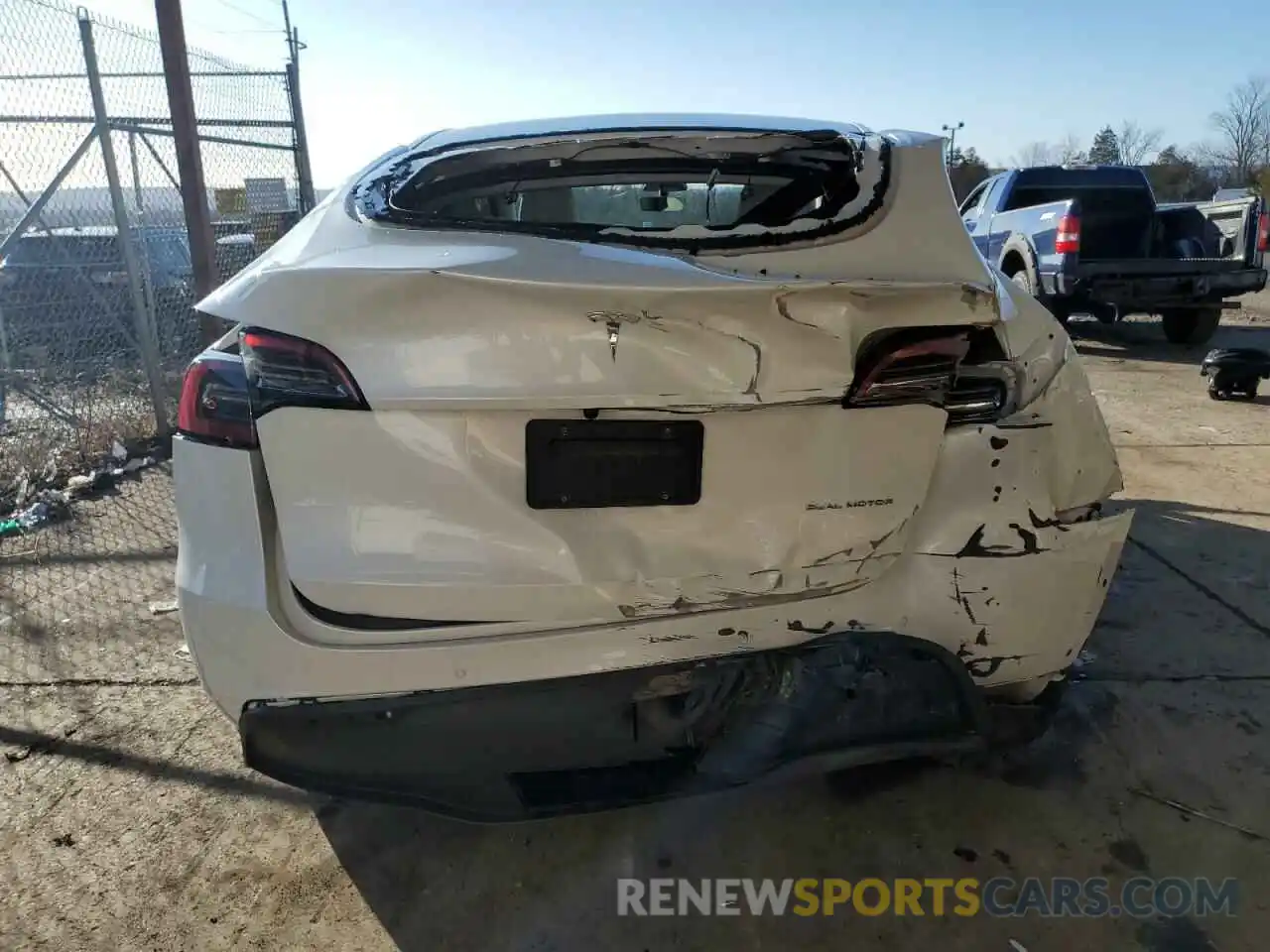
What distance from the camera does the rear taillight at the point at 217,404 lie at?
5.95 feet

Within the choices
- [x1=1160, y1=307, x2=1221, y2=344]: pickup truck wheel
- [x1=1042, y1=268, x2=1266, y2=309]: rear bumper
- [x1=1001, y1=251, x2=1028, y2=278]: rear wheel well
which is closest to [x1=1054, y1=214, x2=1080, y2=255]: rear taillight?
[x1=1042, y1=268, x2=1266, y2=309]: rear bumper

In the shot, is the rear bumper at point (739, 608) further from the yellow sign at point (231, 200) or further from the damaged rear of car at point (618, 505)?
the yellow sign at point (231, 200)

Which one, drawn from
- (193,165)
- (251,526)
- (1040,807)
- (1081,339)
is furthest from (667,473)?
(1081,339)

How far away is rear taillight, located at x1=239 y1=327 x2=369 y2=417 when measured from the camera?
66.9 inches

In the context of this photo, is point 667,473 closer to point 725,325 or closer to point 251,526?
point 725,325

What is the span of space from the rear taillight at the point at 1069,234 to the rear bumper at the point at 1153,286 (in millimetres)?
249

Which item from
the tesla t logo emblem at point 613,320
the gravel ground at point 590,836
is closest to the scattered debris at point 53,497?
the gravel ground at point 590,836

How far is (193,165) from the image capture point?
17.3 feet

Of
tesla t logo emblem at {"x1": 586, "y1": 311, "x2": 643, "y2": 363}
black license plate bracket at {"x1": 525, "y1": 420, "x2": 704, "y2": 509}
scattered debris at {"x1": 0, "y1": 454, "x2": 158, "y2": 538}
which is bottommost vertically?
scattered debris at {"x1": 0, "y1": 454, "x2": 158, "y2": 538}

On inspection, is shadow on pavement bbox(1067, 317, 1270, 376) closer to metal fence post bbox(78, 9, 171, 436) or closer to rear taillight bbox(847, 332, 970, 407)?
rear taillight bbox(847, 332, 970, 407)

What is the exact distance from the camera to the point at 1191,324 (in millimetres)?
10438

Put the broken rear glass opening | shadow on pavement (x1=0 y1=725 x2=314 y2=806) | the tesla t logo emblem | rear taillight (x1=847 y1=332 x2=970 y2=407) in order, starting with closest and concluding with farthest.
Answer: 1. the tesla t logo emblem
2. rear taillight (x1=847 y1=332 x2=970 y2=407)
3. the broken rear glass opening
4. shadow on pavement (x1=0 y1=725 x2=314 y2=806)

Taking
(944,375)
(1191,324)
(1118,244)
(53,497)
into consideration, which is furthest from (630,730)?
(1118,244)

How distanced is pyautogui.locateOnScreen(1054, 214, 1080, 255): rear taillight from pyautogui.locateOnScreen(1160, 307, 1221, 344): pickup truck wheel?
6.56ft
